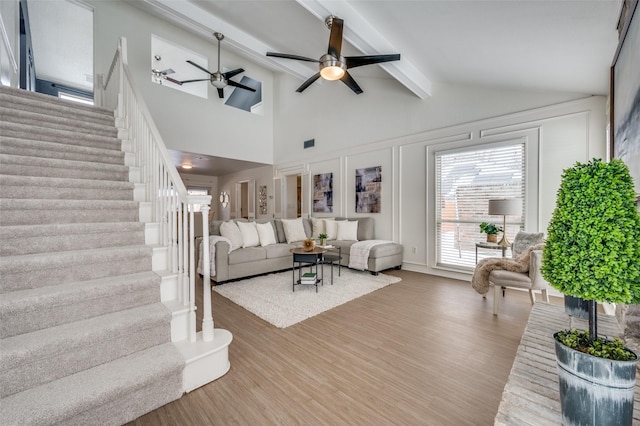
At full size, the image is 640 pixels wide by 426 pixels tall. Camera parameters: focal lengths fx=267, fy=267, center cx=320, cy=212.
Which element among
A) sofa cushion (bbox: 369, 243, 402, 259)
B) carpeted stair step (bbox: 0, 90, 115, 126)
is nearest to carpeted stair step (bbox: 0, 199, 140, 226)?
carpeted stair step (bbox: 0, 90, 115, 126)

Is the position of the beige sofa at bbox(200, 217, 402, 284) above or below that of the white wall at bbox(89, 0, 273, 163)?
below

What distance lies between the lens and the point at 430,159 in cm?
482

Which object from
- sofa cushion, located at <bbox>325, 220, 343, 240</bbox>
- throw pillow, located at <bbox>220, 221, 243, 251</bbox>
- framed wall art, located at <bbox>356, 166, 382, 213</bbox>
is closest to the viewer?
throw pillow, located at <bbox>220, 221, 243, 251</bbox>

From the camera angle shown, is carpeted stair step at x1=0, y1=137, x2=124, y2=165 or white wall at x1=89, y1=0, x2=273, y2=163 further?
white wall at x1=89, y1=0, x2=273, y2=163

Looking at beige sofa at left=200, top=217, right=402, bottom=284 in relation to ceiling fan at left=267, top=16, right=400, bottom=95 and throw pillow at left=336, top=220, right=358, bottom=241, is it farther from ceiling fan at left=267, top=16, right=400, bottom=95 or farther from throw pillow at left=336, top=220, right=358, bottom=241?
ceiling fan at left=267, top=16, right=400, bottom=95

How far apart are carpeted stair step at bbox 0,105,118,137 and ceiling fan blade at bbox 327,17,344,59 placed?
2.96m

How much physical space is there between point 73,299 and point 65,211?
0.95 meters

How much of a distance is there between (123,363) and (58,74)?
10070 mm

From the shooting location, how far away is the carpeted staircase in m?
1.34

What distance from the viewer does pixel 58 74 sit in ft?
25.2

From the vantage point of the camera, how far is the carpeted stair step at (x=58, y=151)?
252 centimetres

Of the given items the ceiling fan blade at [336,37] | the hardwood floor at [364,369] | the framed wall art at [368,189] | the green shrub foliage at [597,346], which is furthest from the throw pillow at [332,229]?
the green shrub foliage at [597,346]

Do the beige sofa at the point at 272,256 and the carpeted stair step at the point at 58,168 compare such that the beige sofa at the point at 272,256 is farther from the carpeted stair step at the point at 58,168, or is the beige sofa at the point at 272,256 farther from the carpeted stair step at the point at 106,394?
the carpeted stair step at the point at 106,394

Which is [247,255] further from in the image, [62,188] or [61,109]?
[61,109]
